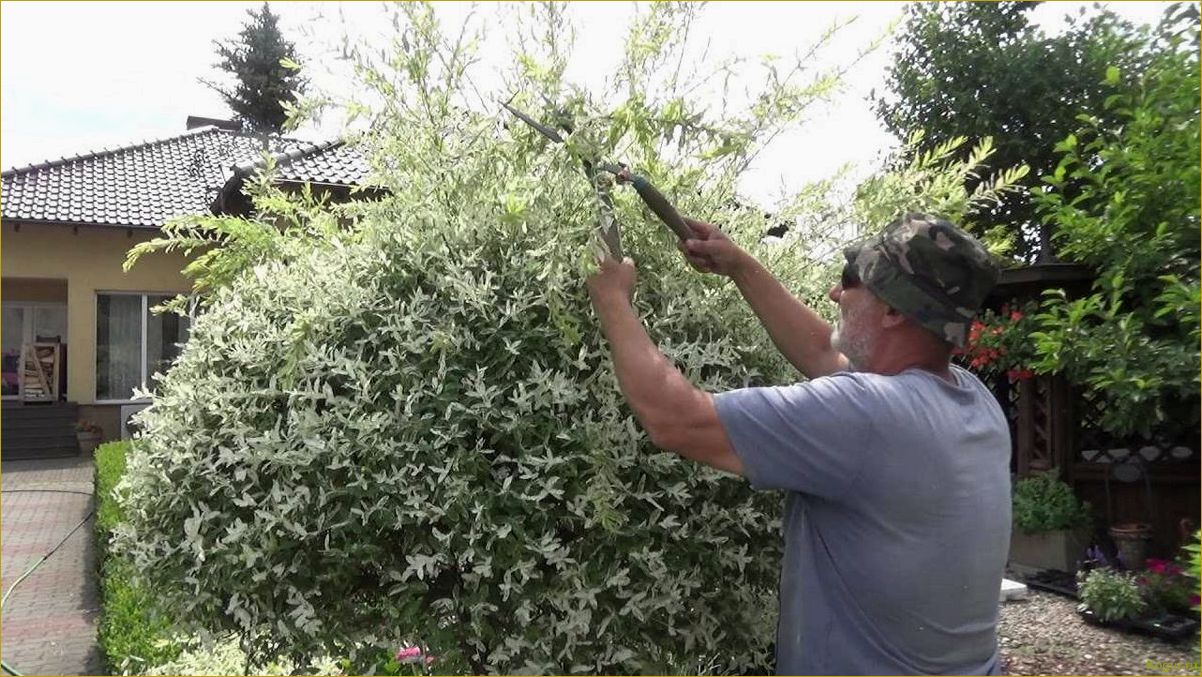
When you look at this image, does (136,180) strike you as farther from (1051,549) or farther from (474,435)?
(474,435)

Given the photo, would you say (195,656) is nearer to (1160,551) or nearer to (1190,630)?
(1190,630)

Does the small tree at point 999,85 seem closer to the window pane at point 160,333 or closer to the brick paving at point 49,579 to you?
the brick paving at point 49,579

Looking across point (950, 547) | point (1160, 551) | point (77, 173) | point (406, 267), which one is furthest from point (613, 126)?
point (77, 173)

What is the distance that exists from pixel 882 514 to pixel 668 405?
49 centimetres

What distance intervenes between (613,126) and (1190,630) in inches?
269

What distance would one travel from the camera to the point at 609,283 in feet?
6.17

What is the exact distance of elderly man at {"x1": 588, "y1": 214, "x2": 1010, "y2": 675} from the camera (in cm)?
172

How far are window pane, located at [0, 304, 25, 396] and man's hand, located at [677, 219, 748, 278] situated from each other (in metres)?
22.2

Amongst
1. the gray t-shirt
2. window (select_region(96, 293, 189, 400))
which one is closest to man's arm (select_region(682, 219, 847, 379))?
the gray t-shirt

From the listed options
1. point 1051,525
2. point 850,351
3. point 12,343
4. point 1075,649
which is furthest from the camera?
point 12,343

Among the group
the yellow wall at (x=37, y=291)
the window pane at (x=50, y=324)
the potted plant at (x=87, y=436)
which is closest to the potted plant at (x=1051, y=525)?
the potted plant at (x=87, y=436)

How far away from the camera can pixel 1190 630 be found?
6426 mm

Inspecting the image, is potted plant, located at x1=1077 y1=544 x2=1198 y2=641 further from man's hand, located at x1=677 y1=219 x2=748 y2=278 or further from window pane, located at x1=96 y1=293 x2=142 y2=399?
window pane, located at x1=96 y1=293 x2=142 y2=399

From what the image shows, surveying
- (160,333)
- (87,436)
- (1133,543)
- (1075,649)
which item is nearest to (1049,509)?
(1133,543)
